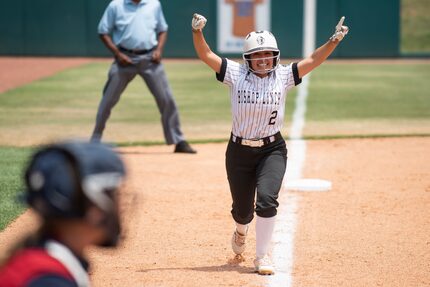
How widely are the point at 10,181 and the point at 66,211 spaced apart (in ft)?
24.8

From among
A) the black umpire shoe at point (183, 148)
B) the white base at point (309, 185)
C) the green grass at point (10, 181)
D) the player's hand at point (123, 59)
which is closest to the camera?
the green grass at point (10, 181)

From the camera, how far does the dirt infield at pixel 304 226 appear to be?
6.50m

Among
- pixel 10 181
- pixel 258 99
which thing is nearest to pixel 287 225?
pixel 258 99

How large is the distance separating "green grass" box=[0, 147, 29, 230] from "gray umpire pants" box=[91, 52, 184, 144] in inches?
40.2

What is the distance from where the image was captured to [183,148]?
1192cm

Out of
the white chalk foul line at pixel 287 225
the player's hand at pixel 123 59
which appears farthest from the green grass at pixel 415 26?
the player's hand at pixel 123 59

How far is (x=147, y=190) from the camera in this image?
9648 millimetres

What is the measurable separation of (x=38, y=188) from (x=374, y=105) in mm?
15410

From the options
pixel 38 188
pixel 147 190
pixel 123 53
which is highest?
pixel 38 188

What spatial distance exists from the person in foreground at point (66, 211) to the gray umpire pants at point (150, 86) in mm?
8954

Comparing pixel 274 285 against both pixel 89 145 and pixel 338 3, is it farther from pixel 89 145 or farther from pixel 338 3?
pixel 338 3

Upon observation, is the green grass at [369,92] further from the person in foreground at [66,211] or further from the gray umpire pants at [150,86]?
the person in foreground at [66,211]

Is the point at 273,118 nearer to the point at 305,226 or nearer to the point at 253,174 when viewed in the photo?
the point at 253,174

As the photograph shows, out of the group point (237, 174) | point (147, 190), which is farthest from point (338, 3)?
point (237, 174)
